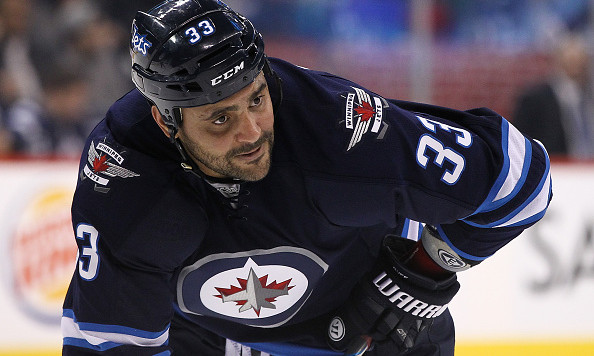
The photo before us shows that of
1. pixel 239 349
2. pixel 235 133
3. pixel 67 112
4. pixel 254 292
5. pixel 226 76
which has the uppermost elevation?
pixel 226 76

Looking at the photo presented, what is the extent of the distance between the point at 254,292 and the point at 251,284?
1.0 inches

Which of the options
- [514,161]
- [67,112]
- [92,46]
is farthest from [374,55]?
[514,161]

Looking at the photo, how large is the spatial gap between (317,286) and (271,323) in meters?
0.16

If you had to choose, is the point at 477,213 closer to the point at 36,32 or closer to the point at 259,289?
the point at 259,289

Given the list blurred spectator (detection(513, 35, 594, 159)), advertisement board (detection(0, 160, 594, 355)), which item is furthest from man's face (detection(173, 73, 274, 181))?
blurred spectator (detection(513, 35, 594, 159))

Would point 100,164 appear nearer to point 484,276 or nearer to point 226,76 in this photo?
point 226,76

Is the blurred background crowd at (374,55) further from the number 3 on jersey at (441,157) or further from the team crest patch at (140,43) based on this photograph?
the number 3 on jersey at (441,157)

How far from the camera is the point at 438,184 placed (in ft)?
6.00

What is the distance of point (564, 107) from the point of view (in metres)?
4.75

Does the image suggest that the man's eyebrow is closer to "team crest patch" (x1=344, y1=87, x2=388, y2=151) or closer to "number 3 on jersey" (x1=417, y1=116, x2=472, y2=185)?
"team crest patch" (x1=344, y1=87, x2=388, y2=151)

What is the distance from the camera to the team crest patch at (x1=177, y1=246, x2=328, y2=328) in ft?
6.36

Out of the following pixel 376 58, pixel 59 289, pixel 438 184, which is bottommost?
pixel 59 289

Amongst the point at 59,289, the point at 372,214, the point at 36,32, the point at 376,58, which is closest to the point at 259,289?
the point at 372,214

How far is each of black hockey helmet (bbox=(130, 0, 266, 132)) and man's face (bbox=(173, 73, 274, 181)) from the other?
3 cm
